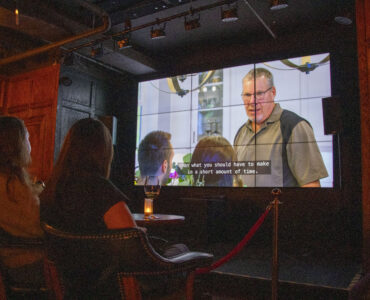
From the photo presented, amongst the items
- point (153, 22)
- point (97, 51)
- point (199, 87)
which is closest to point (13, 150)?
point (153, 22)

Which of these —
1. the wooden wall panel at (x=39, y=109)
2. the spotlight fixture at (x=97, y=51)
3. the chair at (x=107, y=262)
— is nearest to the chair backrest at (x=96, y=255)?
the chair at (x=107, y=262)

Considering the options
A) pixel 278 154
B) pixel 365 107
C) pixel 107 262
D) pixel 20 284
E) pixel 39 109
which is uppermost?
pixel 39 109

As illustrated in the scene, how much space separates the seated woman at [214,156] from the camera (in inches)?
226

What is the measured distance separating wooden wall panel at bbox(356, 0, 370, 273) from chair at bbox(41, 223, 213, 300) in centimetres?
254

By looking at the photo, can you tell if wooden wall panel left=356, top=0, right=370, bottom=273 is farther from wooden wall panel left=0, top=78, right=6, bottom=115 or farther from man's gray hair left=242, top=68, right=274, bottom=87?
wooden wall panel left=0, top=78, right=6, bottom=115

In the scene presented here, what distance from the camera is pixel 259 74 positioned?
5680 mm

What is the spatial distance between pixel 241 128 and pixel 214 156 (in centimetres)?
67

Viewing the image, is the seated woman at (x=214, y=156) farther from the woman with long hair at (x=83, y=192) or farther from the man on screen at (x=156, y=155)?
the woman with long hair at (x=83, y=192)

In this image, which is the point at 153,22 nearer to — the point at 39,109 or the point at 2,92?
the point at 39,109

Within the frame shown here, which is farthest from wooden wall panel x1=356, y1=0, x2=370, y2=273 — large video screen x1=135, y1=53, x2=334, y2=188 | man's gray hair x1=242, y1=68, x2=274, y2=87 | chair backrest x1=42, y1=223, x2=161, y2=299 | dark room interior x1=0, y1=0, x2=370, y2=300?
chair backrest x1=42, y1=223, x2=161, y2=299

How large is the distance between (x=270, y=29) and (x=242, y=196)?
269 cm

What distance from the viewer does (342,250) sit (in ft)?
15.8

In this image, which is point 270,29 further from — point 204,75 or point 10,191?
point 10,191

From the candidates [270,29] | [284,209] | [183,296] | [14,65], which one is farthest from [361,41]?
[14,65]
